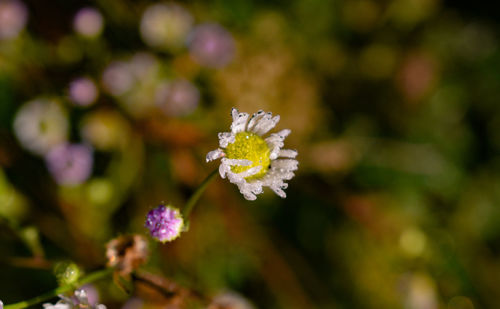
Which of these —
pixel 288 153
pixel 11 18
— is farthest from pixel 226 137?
pixel 11 18

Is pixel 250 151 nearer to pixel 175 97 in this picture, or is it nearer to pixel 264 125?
pixel 264 125

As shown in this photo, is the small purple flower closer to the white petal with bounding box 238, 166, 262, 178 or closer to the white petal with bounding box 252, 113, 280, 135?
the white petal with bounding box 238, 166, 262, 178

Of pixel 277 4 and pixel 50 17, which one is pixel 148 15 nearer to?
pixel 50 17

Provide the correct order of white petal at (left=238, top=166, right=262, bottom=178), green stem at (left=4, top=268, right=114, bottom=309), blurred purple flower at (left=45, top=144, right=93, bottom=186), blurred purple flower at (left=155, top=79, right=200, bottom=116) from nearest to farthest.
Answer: green stem at (left=4, top=268, right=114, bottom=309)
white petal at (left=238, top=166, right=262, bottom=178)
blurred purple flower at (left=45, top=144, right=93, bottom=186)
blurred purple flower at (left=155, top=79, right=200, bottom=116)

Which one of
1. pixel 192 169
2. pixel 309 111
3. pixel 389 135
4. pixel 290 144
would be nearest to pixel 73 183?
pixel 192 169

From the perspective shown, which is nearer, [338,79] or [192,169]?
[192,169]

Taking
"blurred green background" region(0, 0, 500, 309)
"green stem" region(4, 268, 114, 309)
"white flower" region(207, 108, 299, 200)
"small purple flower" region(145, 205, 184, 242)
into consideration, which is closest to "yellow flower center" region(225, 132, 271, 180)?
"white flower" region(207, 108, 299, 200)

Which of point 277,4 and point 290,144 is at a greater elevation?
point 277,4
